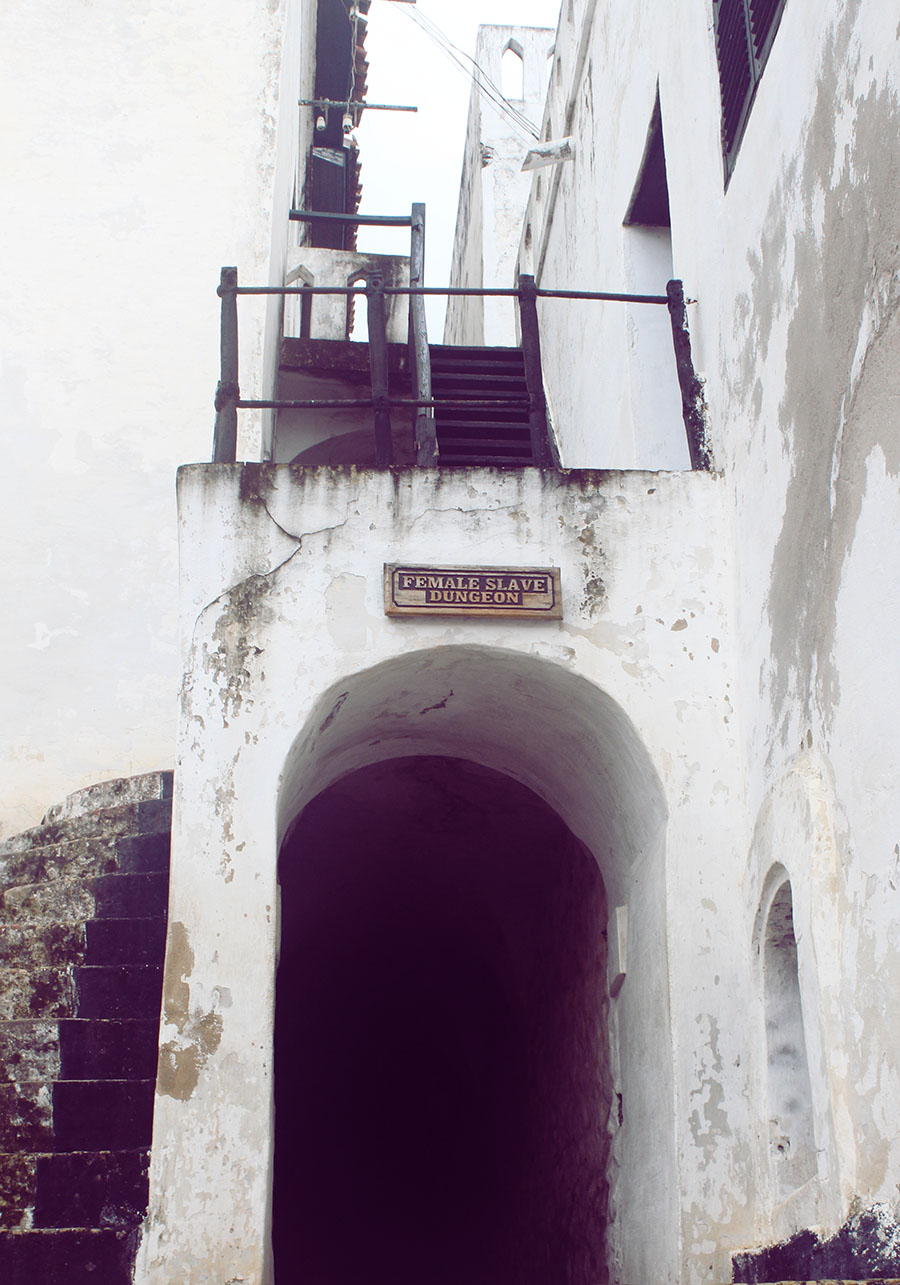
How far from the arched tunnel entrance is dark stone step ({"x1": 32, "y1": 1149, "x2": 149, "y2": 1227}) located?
240 centimetres

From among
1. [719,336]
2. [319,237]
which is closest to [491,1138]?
[719,336]

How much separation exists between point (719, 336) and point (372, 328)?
167 cm

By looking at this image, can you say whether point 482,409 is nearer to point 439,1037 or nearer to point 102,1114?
point 102,1114

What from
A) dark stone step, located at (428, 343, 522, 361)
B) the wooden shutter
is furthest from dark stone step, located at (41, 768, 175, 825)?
the wooden shutter

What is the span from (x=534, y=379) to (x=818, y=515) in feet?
Answer: 6.92

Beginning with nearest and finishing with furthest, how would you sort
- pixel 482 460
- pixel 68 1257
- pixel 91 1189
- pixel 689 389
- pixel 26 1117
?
1. pixel 68 1257
2. pixel 91 1189
3. pixel 26 1117
4. pixel 689 389
5. pixel 482 460

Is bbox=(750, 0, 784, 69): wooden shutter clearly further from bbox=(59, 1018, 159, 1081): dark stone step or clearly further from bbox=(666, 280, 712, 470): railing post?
bbox=(59, 1018, 159, 1081): dark stone step

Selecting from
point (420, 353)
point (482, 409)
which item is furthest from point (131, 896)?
point (420, 353)

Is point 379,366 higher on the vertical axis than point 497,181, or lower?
lower

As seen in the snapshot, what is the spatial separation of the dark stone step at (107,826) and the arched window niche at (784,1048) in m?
2.99

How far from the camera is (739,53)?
5707 mm

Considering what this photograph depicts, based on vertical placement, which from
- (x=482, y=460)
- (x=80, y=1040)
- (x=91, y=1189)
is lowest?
(x=91, y=1189)

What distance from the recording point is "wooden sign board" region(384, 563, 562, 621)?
5.59 metres

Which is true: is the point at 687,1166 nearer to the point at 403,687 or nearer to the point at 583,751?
the point at 583,751
